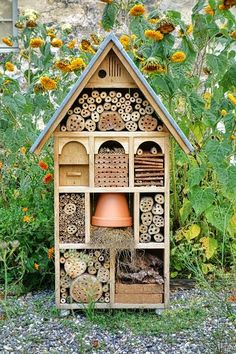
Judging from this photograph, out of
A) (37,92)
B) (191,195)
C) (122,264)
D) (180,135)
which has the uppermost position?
(37,92)

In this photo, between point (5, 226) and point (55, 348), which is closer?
point (55, 348)

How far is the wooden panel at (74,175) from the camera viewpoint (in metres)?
3.50

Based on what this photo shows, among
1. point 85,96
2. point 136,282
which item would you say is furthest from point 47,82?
point 136,282

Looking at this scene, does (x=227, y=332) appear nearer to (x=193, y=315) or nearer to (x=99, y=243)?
(x=193, y=315)

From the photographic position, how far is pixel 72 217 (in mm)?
3521

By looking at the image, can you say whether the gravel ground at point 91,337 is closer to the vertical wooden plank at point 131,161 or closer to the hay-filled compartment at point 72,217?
the hay-filled compartment at point 72,217

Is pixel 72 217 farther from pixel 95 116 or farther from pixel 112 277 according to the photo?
pixel 95 116

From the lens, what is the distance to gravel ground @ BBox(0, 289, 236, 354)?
3090mm

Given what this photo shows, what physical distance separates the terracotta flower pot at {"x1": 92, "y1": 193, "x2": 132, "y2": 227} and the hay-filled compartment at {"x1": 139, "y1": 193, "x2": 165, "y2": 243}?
8cm

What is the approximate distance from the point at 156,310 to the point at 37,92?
54.3 inches

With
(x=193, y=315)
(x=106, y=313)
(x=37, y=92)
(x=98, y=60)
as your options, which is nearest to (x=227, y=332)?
(x=193, y=315)

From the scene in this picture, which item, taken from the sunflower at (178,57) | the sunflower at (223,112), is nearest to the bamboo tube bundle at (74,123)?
the sunflower at (178,57)

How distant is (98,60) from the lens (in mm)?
3336

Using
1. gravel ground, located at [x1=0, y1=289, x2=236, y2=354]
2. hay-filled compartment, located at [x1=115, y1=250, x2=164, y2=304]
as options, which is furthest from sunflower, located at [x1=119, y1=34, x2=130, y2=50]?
gravel ground, located at [x1=0, y1=289, x2=236, y2=354]
